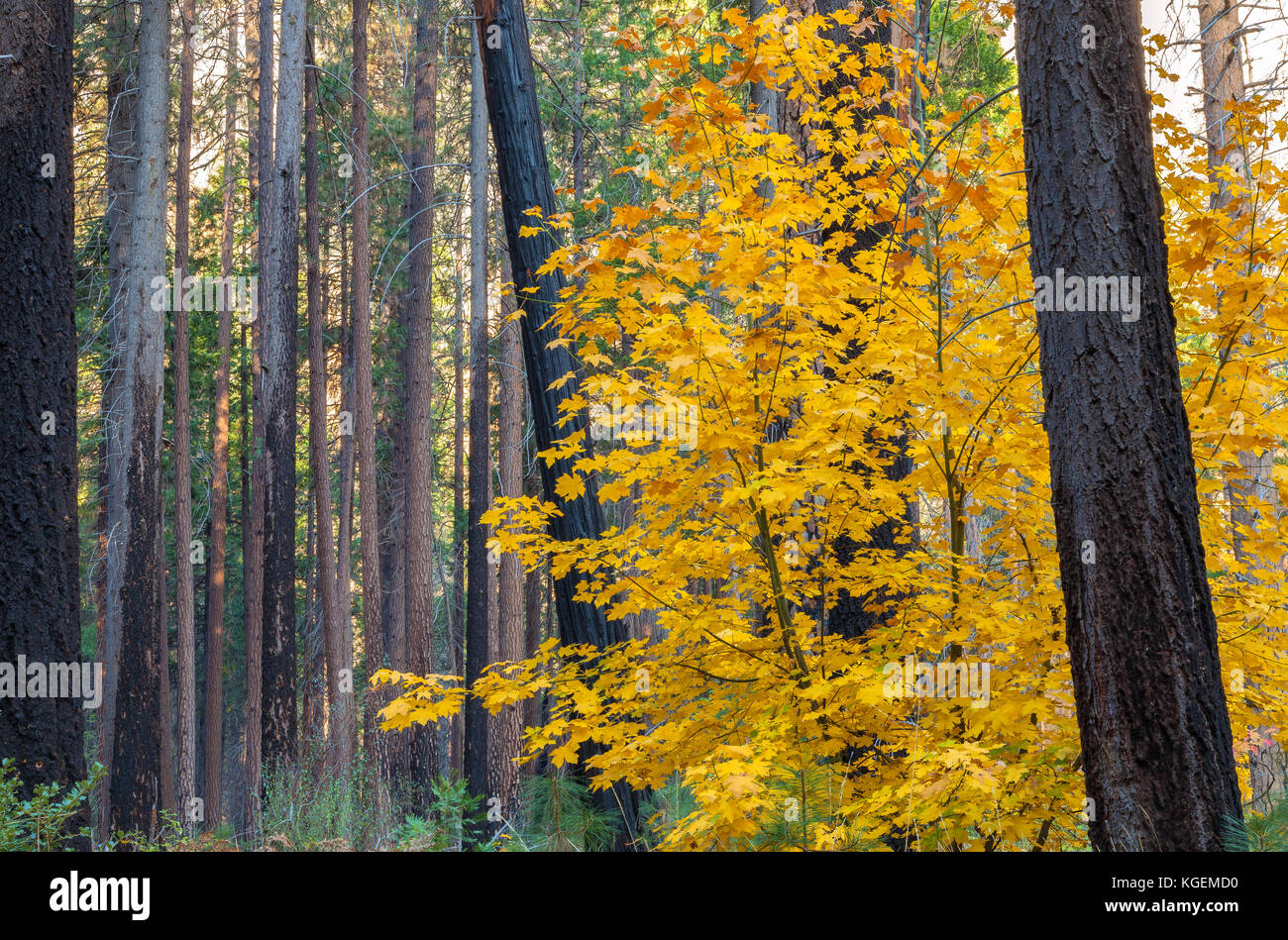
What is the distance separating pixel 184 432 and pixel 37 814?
1409 cm

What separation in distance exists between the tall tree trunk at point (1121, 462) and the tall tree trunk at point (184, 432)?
48.8 feet

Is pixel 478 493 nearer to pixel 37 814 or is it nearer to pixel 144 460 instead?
pixel 144 460

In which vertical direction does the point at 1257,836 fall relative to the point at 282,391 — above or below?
below

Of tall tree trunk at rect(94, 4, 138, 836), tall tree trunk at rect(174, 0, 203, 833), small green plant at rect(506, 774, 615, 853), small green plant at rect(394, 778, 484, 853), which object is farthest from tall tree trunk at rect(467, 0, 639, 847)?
tall tree trunk at rect(174, 0, 203, 833)

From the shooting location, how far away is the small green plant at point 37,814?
421 centimetres

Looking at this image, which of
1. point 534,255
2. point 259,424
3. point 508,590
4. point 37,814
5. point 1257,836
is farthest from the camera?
point 508,590

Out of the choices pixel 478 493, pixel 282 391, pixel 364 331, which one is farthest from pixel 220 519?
pixel 282 391

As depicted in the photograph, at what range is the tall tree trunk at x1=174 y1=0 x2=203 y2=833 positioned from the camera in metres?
15.3

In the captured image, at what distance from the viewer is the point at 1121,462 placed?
3512 mm

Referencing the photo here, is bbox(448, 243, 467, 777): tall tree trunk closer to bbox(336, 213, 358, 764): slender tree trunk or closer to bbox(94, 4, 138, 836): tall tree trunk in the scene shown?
bbox(336, 213, 358, 764): slender tree trunk

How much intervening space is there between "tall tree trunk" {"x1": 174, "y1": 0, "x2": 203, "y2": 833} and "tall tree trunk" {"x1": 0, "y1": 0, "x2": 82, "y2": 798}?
10931mm

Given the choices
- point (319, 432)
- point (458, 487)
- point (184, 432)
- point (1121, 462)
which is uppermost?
point (184, 432)
